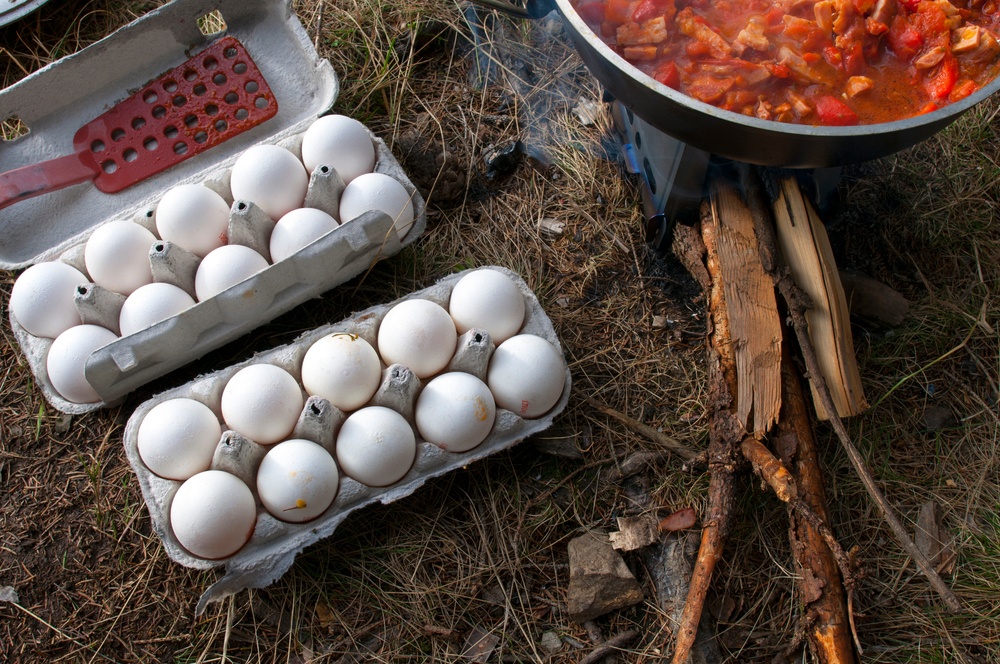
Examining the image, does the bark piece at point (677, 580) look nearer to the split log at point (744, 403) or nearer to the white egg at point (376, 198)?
the split log at point (744, 403)

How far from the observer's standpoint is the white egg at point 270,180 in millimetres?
2191

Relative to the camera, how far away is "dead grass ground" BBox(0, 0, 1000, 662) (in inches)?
77.9

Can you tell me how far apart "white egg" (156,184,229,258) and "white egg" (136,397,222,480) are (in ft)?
1.71

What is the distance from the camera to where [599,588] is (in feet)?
6.40

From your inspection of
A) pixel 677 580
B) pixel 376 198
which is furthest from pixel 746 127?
pixel 677 580

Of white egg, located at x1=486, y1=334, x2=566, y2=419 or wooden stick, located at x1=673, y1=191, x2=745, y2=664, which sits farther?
white egg, located at x1=486, y1=334, x2=566, y2=419

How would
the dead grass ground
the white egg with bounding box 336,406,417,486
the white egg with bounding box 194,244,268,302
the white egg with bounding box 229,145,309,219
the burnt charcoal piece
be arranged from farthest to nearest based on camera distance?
the burnt charcoal piece
the white egg with bounding box 229,145,309,219
the white egg with bounding box 194,244,268,302
the dead grass ground
the white egg with bounding box 336,406,417,486

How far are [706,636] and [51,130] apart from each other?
8.54 feet

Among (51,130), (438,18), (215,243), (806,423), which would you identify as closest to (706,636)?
(806,423)

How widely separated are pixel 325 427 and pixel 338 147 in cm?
90

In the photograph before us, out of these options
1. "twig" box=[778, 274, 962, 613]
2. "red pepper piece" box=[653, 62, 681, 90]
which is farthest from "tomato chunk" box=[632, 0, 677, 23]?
"twig" box=[778, 274, 962, 613]

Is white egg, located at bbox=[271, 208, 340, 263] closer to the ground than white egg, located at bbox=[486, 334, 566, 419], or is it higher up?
higher up

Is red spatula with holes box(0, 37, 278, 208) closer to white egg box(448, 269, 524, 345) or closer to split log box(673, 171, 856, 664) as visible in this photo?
white egg box(448, 269, 524, 345)

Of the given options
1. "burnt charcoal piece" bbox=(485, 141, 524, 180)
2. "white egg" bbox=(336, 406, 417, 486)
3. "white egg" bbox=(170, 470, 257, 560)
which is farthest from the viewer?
"burnt charcoal piece" bbox=(485, 141, 524, 180)
